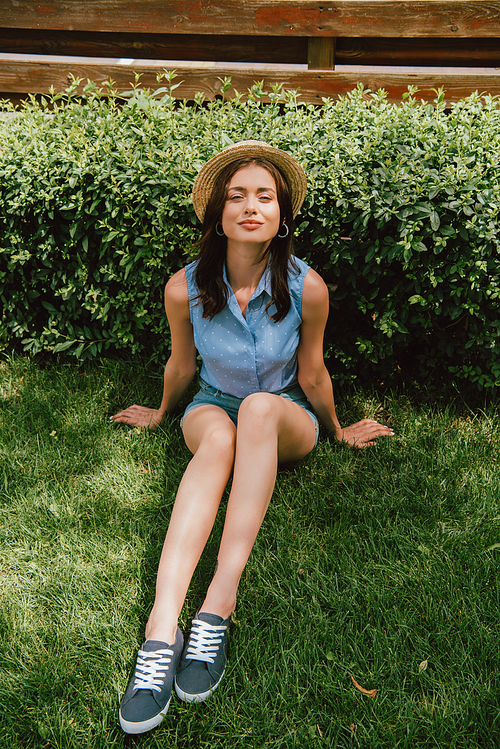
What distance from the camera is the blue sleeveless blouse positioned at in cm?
250

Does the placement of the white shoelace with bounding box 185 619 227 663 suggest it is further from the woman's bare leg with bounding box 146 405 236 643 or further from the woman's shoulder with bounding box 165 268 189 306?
the woman's shoulder with bounding box 165 268 189 306

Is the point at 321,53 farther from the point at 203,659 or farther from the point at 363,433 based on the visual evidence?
the point at 203,659

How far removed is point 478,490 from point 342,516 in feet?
2.12

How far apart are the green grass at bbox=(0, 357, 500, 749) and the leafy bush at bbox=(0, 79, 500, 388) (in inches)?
18.1

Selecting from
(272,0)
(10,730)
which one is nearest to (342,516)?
(10,730)

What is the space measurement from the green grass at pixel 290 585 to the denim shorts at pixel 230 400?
1.04 ft

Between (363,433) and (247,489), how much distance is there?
105 centimetres

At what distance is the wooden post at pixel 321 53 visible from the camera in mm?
4355

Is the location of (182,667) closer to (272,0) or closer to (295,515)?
(295,515)

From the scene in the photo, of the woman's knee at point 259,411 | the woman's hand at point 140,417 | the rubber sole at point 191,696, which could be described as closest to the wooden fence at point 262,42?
the woman's hand at point 140,417

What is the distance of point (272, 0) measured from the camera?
4250 mm

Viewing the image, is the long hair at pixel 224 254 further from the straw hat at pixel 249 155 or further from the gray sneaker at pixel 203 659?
the gray sneaker at pixel 203 659

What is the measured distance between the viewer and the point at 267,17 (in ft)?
14.1

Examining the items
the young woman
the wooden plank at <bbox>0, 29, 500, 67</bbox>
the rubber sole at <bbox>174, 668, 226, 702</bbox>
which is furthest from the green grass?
the wooden plank at <bbox>0, 29, 500, 67</bbox>
